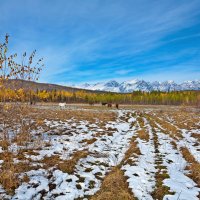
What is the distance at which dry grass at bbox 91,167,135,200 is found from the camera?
241 inches

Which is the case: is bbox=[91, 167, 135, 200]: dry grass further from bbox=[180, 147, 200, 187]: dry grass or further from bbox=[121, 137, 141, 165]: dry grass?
bbox=[180, 147, 200, 187]: dry grass

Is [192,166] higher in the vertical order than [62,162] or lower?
lower

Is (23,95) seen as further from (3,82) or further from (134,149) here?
(134,149)

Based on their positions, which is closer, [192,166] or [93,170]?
[93,170]

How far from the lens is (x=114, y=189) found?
660 cm

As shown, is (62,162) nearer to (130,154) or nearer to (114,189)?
(114,189)

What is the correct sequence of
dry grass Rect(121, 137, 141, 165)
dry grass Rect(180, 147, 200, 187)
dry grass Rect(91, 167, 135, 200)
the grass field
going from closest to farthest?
dry grass Rect(91, 167, 135, 200) < the grass field < dry grass Rect(180, 147, 200, 187) < dry grass Rect(121, 137, 141, 165)

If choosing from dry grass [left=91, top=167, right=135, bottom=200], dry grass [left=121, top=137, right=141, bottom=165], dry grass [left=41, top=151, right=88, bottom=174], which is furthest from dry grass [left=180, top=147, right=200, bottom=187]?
dry grass [left=41, top=151, right=88, bottom=174]

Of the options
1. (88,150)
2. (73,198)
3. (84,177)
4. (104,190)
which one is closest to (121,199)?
(104,190)

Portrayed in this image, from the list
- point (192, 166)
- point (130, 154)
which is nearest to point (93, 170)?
point (130, 154)

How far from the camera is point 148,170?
870cm

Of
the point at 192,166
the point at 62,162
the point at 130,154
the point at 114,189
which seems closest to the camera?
the point at 114,189

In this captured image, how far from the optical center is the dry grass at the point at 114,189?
241 inches

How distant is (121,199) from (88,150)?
212 inches
